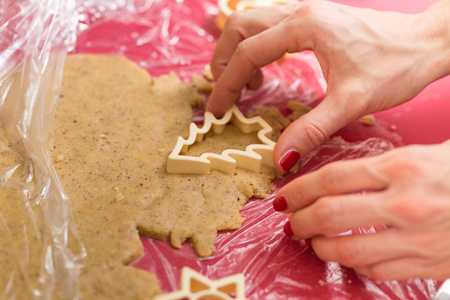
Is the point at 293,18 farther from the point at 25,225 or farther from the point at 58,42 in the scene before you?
the point at 25,225

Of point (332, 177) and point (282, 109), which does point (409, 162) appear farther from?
point (282, 109)

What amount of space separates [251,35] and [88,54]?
1.96 ft

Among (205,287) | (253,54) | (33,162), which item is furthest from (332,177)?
(33,162)

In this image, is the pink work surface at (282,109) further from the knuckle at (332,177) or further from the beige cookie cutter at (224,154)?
the knuckle at (332,177)

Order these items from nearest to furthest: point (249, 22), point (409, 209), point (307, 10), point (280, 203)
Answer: point (409, 209) < point (280, 203) < point (307, 10) < point (249, 22)

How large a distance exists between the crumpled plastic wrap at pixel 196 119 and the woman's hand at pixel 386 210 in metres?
0.10

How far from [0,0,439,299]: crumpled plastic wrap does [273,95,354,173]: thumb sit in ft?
0.37

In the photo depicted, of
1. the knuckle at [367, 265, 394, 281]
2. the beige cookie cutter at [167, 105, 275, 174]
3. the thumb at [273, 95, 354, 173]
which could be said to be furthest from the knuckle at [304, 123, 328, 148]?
the knuckle at [367, 265, 394, 281]

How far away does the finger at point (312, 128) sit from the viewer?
111cm

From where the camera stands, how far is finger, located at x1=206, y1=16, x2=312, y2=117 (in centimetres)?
121

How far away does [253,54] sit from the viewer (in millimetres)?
1232

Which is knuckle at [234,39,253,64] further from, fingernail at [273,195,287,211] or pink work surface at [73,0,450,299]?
fingernail at [273,195,287,211]

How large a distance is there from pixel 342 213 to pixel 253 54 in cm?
57

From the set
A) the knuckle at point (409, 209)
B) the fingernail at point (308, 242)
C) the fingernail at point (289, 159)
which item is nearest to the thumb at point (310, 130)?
the fingernail at point (289, 159)
